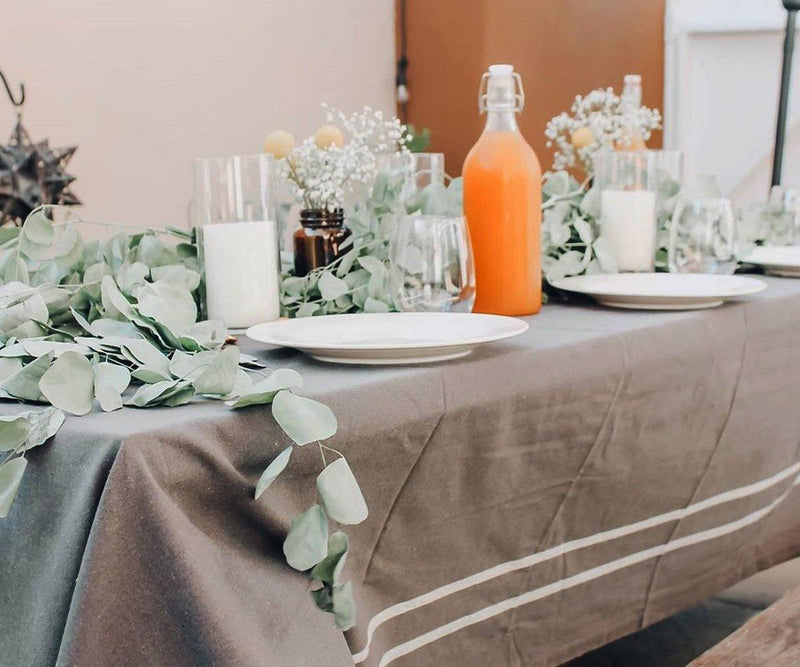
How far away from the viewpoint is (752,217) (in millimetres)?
1725

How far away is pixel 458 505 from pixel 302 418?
271 mm

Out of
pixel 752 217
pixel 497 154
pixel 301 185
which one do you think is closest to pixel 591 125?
pixel 752 217

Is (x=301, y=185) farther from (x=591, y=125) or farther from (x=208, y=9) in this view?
(x=208, y=9)

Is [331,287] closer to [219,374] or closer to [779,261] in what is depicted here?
[219,374]

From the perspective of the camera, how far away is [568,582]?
1081mm

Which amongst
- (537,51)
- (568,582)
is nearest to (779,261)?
(568,582)

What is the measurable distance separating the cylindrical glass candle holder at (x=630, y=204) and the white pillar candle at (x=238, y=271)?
1.68 feet

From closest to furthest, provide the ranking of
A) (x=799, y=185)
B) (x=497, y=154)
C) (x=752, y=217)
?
(x=497, y=154) < (x=752, y=217) < (x=799, y=185)

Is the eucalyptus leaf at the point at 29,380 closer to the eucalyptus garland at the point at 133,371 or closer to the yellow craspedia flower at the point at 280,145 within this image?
the eucalyptus garland at the point at 133,371

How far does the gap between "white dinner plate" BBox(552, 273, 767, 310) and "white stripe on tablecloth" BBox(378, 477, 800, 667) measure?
0.27m

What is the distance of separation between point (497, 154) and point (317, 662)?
62 centimetres

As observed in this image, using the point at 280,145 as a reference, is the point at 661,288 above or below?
below

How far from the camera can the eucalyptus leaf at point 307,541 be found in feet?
2.42

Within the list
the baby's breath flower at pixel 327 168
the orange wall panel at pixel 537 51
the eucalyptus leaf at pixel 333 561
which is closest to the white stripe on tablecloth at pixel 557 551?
the eucalyptus leaf at pixel 333 561
